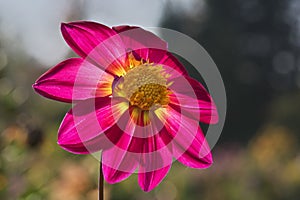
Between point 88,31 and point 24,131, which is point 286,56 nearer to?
point 24,131

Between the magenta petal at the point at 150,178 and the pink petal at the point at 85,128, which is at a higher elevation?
the pink petal at the point at 85,128

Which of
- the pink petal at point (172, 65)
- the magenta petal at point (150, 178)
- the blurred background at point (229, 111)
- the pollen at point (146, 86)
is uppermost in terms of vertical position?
the pink petal at point (172, 65)

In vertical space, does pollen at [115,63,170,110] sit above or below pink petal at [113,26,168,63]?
below

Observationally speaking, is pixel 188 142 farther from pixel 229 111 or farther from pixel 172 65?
pixel 229 111

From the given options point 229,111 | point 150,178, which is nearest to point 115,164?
point 150,178

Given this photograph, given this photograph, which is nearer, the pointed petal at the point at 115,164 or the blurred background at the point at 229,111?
the pointed petal at the point at 115,164

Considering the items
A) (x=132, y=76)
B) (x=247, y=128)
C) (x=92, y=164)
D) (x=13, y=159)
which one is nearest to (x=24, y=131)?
(x=13, y=159)
